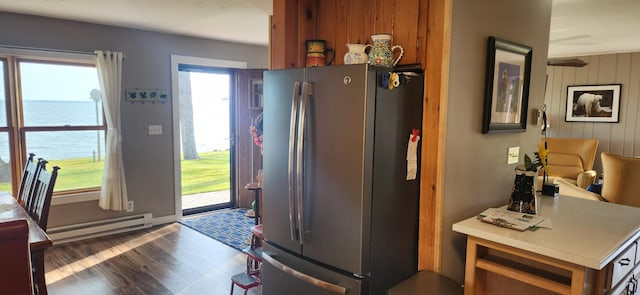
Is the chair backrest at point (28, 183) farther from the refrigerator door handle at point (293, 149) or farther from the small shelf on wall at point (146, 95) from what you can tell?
the refrigerator door handle at point (293, 149)

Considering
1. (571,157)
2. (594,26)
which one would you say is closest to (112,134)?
(594,26)

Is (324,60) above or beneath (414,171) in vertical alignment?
above

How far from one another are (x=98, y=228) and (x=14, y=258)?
3.46 meters

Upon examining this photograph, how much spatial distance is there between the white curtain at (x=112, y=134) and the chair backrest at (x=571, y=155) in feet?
18.6

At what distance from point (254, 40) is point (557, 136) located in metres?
5.31

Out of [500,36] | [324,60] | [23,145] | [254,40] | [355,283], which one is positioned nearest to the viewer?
[355,283]

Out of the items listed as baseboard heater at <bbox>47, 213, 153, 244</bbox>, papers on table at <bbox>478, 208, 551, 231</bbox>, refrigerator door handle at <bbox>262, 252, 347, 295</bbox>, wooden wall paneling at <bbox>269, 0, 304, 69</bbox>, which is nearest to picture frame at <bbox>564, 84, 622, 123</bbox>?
papers on table at <bbox>478, 208, 551, 231</bbox>

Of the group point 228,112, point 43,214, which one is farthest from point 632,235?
point 228,112

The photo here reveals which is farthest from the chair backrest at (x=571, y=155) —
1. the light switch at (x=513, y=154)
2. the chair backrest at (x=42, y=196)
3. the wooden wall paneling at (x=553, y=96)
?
the chair backrest at (x=42, y=196)

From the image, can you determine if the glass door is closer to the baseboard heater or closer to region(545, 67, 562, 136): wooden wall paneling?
the baseboard heater

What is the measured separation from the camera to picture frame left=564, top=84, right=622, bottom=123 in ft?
19.1

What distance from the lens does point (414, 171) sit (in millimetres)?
1963

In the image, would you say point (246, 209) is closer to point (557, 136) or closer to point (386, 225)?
point (386, 225)

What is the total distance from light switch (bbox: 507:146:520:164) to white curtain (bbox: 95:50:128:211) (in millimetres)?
3886
